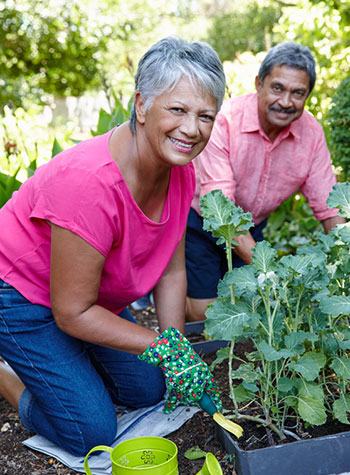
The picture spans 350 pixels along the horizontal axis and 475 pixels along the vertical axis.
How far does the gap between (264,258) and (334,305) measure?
0.22 m

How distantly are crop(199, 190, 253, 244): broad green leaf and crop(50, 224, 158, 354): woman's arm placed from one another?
34 cm

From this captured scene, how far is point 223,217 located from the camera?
1507 millimetres

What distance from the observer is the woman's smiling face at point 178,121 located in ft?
4.96

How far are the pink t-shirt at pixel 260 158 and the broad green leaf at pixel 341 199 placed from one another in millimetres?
1026

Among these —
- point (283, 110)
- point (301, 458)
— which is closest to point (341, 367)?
point (301, 458)

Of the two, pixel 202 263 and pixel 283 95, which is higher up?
pixel 283 95

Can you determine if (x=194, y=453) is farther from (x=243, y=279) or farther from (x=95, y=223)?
(x=95, y=223)

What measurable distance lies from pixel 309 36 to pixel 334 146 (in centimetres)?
211

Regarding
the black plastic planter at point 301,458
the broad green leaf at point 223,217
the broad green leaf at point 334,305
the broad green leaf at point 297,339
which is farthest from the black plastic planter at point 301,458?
the broad green leaf at point 223,217

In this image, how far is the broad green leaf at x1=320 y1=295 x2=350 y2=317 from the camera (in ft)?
4.58

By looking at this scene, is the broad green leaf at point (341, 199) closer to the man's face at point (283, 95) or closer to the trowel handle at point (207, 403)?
the trowel handle at point (207, 403)

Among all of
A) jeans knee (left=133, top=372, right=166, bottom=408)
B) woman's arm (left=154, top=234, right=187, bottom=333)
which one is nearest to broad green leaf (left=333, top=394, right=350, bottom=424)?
woman's arm (left=154, top=234, right=187, bottom=333)

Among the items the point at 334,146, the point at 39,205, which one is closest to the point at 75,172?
the point at 39,205

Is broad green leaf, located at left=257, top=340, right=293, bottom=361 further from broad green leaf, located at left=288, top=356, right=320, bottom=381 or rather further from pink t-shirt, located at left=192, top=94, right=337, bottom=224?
pink t-shirt, located at left=192, top=94, right=337, bottom=224
